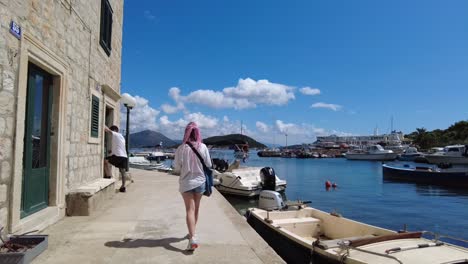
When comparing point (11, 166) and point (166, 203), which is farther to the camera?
point (166, 203)

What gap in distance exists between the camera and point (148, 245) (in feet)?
15.7

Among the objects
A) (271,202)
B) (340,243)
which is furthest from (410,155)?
(340,243)

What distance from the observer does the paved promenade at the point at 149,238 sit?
4.25 m

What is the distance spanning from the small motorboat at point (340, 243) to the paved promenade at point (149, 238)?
126 centimetres

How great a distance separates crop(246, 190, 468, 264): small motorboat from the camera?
5.49m

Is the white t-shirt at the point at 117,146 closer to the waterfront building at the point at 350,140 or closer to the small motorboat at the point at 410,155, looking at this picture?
the small motorboat at the point at 410,155

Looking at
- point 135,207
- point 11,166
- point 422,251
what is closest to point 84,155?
point 135,207

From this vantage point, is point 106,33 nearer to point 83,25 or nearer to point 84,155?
point 83,25

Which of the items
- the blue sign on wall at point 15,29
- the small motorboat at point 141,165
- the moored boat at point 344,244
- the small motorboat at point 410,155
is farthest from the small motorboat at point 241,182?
the small motorboat at point 410,155

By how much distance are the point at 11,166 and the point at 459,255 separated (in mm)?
6435

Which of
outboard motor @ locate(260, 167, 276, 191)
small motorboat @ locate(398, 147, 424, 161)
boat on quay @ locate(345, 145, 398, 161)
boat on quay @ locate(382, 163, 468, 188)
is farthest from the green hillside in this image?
outboard motor @ locate(260, 167, 276, 191)

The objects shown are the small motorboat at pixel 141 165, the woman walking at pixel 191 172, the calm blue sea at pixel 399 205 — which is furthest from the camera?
the small motorboat at pixel 141 165

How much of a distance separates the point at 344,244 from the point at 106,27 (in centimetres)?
762

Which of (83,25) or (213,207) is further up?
(83,25)
